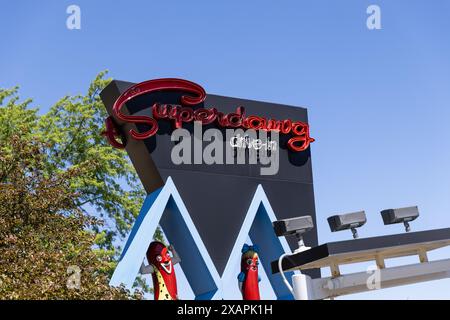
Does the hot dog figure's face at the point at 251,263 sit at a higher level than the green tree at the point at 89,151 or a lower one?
lower

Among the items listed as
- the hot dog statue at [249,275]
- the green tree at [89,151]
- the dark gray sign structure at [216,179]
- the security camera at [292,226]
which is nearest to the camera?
the security camera at [292,226]

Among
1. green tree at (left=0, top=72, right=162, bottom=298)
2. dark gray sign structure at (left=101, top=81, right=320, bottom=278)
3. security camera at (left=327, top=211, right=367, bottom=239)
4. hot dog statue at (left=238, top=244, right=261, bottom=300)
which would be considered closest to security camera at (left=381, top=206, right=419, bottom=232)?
security camera at (left=327, top=211, right=367, bottom=239)

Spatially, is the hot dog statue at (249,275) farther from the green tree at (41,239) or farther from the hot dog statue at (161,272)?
the green tree at (41,239)

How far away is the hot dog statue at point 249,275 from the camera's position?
1591 cm

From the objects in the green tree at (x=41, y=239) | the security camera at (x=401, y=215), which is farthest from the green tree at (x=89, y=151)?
the security camera at (x=401, y=215)

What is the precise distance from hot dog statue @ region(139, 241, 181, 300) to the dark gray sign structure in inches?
49.6

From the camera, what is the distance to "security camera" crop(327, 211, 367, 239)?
6.62 m

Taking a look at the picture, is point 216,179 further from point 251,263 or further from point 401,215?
point 401,215

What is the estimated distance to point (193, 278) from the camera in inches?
646

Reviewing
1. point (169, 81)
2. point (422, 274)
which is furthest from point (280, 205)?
point (422, 274)

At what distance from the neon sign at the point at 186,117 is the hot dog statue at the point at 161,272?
8.52 feet

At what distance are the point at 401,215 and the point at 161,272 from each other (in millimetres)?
9051

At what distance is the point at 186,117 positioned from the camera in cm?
1678
